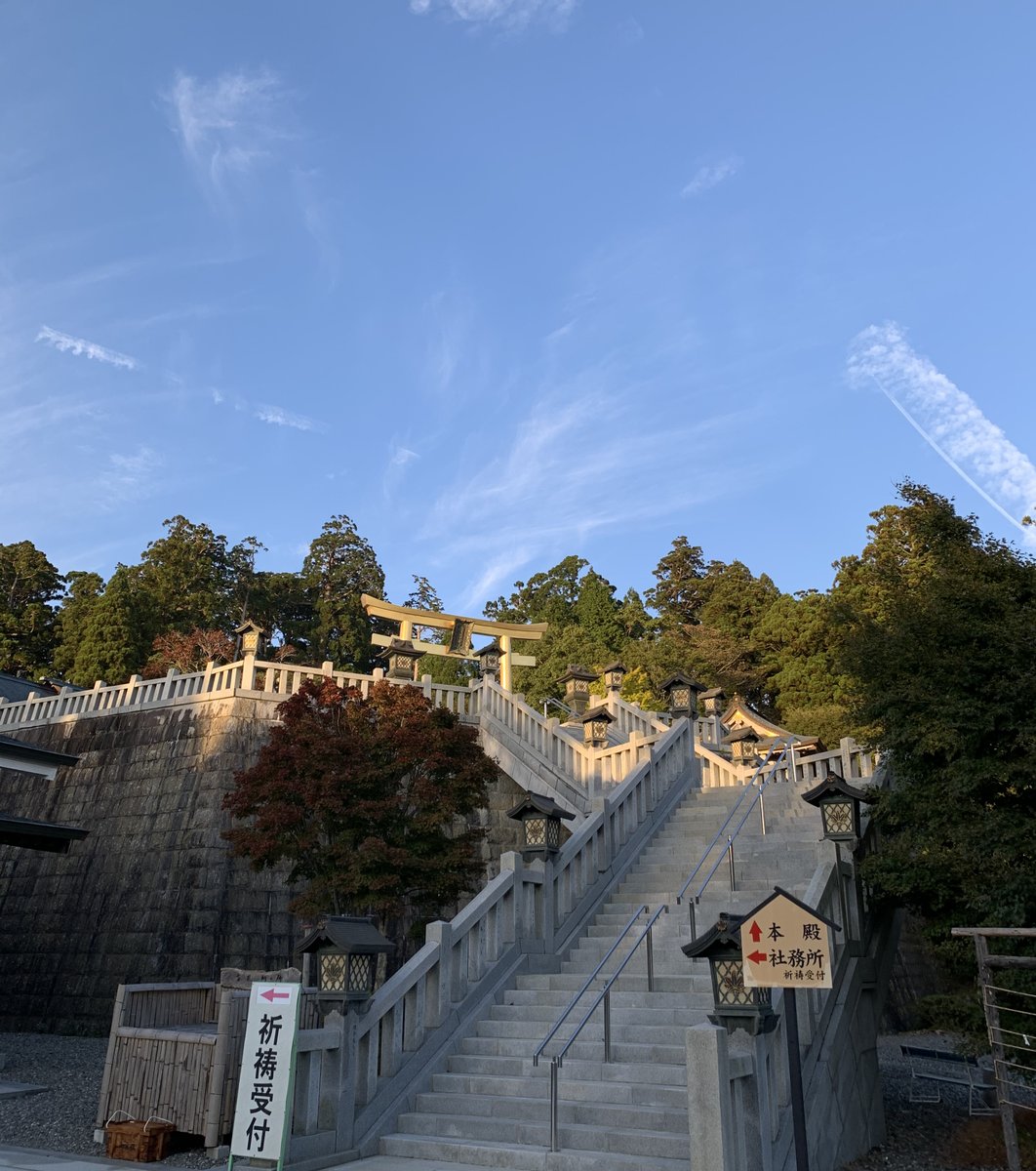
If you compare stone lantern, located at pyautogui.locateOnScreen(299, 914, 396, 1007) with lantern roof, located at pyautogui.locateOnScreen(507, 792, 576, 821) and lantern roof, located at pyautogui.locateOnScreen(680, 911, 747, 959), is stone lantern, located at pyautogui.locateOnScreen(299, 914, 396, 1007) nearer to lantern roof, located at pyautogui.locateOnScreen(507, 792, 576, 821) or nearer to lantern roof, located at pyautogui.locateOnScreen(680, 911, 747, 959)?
lantern roof, located at pyautogui.locateOnScreen(680, 911, 747, 959)

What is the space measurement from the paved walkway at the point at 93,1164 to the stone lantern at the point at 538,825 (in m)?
3.98

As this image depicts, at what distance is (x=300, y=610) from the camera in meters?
50.7

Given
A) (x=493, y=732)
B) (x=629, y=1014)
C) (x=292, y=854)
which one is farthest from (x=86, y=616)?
(x=629, y=1014)

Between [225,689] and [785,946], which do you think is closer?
[785,946]

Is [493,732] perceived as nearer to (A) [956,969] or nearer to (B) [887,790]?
(B) [887,790]

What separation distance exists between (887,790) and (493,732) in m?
9.64

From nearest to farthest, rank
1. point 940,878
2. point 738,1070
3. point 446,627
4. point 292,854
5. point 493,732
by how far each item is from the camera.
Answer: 1. point 738,1070
2. point 940,878
3. point 292,854
4. point 493,732
5. point 446,627

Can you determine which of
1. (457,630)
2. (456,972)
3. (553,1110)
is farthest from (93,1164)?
(457,630)

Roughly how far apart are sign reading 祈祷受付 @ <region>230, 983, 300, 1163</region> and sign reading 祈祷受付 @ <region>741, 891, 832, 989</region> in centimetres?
350

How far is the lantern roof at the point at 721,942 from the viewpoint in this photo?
21.7 feet

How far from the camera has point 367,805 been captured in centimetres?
1252

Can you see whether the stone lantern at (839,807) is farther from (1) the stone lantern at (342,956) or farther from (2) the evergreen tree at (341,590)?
(2) the evergreen tree at (341,590)

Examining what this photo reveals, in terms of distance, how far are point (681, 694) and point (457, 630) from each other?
11296 mm

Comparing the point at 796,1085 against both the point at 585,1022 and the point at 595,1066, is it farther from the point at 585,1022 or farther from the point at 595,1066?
the point at 595,1066
